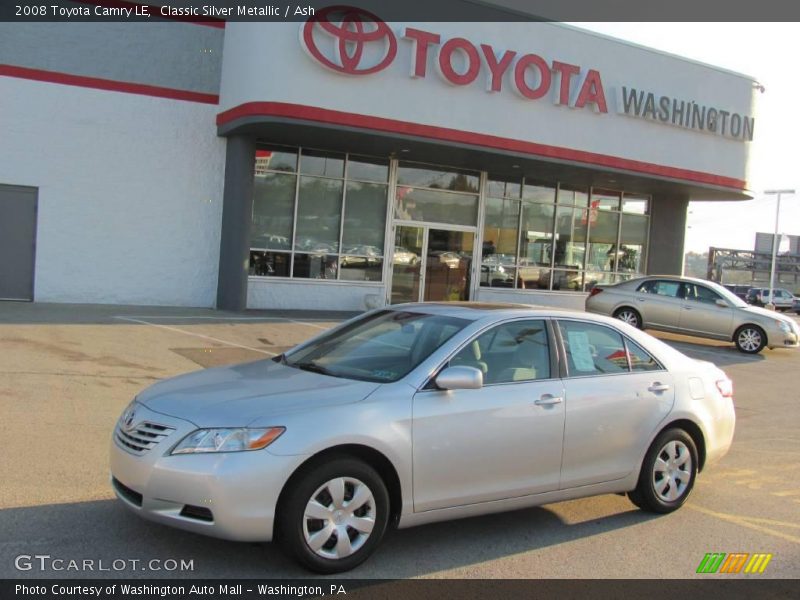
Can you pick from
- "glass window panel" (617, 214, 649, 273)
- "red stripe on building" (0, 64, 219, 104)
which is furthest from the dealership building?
"glass window panel" (617, 214, 649, 273)

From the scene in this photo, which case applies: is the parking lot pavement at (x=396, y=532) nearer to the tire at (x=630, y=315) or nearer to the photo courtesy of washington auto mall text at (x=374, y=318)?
the photo courtesy of washington auto mall text at (x=374, y=318)

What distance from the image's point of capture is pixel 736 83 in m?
20.2

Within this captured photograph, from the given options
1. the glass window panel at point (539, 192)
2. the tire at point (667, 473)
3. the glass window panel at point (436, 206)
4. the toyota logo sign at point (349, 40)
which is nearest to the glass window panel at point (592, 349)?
the tire at point (667, 473)

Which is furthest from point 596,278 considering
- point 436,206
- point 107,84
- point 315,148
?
point 107,84

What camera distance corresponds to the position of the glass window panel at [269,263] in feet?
55.4

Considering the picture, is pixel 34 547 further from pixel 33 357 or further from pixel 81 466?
pixel 33 357

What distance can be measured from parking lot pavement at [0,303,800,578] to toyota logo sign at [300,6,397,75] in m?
7.44

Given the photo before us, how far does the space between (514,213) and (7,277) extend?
1212 cm

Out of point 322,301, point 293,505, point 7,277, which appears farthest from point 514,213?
point 293,505

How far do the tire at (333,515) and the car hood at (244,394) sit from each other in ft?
1.30

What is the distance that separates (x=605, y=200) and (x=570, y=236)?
5.47 feet

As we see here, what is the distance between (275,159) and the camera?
17.0 m

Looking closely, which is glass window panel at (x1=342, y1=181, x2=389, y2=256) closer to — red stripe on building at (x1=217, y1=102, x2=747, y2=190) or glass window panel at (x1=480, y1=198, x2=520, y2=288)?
red stripe on building at (x1=217, y1=102, x2=747, y2=190)

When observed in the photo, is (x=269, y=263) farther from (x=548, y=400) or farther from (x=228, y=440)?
(x=228, y=440)
